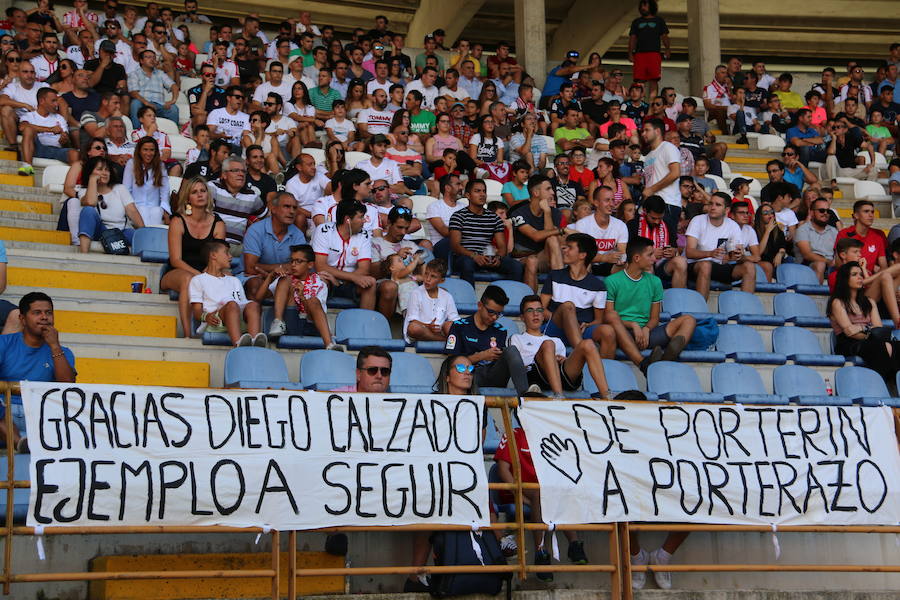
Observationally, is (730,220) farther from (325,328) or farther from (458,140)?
(325,328)

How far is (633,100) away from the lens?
51.8 feet

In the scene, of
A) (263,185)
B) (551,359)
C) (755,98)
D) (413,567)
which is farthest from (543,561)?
(755,98)

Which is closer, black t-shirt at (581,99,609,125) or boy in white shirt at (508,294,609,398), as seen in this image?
boy in white shirt at (508,294,609,398)

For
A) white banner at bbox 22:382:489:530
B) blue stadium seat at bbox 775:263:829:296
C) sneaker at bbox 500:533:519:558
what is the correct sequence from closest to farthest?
white banner at bbox 22:382:489:530
sneaker at bbox 500:533:519:558
blue stadium seat at bbox 775:263:829:296

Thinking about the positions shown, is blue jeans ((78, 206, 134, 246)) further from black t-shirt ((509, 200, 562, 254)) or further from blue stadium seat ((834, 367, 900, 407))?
blue stadium seat ((834, 367, 900, 407))

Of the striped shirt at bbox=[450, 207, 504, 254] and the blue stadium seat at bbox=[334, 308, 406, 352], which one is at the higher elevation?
the striped shirt at bbox=[450, 207, 504, 254]

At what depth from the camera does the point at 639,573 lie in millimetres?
6957

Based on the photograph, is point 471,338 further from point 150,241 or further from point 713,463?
point 150,241

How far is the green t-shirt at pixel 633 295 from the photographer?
9.55 m

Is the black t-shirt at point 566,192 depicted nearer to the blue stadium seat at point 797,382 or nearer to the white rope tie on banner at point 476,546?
the blue stadium seat at point 797,382

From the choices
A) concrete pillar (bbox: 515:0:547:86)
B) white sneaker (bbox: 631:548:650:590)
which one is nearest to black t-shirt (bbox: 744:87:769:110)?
concrete pillar (bbox: 515:0:547:86)

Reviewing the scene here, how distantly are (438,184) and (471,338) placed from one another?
414 cm

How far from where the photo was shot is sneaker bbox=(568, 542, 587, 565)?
675 centimetres

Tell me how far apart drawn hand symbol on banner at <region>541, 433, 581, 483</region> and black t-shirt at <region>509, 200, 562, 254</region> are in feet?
14.4
